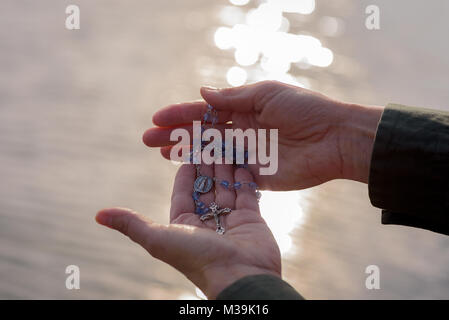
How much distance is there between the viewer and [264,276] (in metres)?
2.32

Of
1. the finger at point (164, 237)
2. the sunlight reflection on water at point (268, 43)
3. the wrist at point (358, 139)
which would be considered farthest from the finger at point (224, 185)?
the sunlight reflection on water at point (268, 43)

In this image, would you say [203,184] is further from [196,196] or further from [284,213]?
[284,213]

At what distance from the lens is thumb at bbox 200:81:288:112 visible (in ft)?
10.7

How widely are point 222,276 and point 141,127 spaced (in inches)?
115

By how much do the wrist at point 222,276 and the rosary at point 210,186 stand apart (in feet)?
1.24

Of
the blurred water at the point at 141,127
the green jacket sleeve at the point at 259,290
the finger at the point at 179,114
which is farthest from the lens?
the blurred water at the point at 141,127

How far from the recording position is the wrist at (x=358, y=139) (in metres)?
3.04

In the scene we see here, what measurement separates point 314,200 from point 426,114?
1965mm

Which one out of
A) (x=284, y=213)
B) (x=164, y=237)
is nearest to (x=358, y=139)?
(x=164, y=237)

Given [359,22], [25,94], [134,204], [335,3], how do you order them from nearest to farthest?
1. [134,204]
2. [25,94]
3. [359,22]
4. [335,3]

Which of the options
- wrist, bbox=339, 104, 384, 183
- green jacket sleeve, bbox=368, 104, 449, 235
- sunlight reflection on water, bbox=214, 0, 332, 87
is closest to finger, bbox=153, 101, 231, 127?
wrist, bbox=339, 104, 384, 183

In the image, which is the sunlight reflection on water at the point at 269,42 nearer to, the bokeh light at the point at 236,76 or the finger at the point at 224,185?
the bokeh light at the point at 236,76
